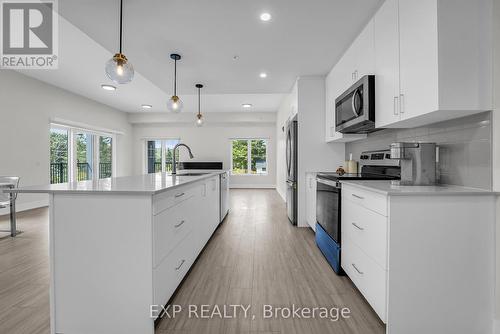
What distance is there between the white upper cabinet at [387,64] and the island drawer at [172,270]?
1899 millimetres

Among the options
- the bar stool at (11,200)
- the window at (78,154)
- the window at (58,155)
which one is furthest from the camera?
the window at (78,154)

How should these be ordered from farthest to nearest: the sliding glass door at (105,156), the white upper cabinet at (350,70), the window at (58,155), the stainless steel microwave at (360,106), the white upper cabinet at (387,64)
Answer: the sliding glass door at (105,156)
the window at (58,155)
the white upper cabinet at (350,70)
the stainless steel microwave at (360,106)
the white upper cabinet at (387,64)

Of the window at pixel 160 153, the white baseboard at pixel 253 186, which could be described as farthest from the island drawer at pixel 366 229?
the window at pixel 160 153

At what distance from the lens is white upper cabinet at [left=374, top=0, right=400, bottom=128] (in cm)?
180

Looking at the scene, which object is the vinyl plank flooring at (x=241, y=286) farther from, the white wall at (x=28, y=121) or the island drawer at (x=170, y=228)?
the white wall at (x=28, y=121)

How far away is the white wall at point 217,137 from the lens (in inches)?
345

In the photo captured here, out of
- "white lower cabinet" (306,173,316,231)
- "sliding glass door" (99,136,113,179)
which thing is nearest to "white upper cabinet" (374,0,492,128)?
"white lower cabinet" (306,173,316,231)

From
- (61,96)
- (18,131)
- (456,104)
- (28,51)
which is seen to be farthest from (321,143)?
(61,96)

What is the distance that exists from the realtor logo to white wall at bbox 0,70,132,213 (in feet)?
1.92

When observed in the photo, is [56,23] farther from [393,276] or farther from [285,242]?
[393,276]

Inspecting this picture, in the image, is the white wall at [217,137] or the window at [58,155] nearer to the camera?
the window at [58,155]

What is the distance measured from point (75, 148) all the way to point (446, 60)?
7.63 m

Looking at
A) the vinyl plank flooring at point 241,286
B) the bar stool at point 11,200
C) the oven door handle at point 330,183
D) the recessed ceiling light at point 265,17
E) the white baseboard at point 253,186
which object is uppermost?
the recessed ceiling light at point 265,17

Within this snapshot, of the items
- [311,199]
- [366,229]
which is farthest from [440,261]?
[311,199]
